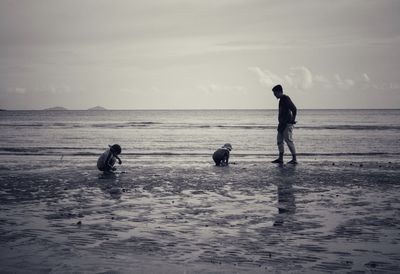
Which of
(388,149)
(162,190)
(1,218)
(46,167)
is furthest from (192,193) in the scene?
(388,149)

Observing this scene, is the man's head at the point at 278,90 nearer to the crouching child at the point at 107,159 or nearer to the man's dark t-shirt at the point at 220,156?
the man's dark t-shirt at the point at 220,156

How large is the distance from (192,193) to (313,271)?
18.0 feet

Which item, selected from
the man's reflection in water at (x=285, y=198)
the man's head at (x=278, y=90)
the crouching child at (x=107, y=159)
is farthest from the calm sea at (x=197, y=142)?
the man's reflection in water at (x=285, y=198)

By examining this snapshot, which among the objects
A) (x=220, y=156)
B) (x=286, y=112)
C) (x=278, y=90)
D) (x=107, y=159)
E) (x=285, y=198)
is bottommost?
(x=285, y=198)

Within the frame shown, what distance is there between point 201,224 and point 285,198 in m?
2.91

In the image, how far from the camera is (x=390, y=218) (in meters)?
7.22

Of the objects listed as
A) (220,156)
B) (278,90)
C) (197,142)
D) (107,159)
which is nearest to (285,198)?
(107,159)

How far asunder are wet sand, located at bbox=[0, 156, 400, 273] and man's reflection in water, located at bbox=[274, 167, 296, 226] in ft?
0.07

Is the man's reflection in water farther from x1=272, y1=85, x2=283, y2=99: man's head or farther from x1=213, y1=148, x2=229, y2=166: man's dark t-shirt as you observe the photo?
x1=272, y1=85, x2=283, y2=99: man's head

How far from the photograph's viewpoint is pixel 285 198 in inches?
363

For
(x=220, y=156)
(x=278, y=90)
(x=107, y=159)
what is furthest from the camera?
(x=220, y=156)

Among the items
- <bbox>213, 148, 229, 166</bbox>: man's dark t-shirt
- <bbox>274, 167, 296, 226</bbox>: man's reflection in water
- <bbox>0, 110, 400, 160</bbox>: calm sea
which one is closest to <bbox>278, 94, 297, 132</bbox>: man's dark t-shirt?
<bbox>213, 148, 229, 166</bbox>: man's dark t-shirt

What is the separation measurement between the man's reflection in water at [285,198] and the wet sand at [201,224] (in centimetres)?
2

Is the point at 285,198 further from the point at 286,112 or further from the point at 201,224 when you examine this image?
the point at 286,112
